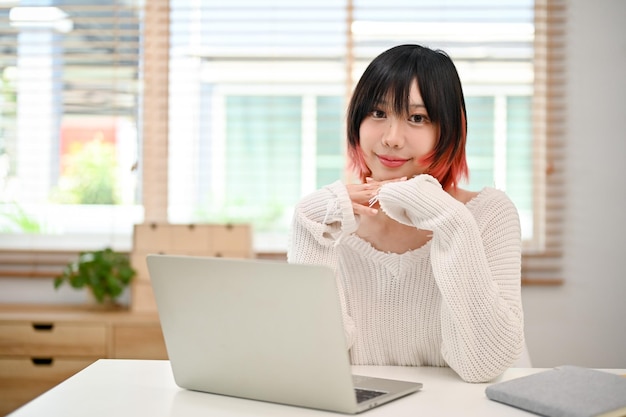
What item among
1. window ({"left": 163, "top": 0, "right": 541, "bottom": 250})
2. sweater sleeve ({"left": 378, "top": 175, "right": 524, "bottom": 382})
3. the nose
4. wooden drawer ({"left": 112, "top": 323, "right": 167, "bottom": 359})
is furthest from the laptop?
window ({"left": 163, "top": 0, "right": 541, "bottom": 250})

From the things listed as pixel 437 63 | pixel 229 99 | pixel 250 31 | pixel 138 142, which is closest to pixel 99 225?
pixel 138 142

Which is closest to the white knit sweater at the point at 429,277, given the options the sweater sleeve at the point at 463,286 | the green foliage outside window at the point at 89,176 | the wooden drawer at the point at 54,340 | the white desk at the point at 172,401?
the sweater sleeve at the point at 463,286

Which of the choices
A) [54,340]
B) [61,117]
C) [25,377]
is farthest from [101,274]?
[61,117]

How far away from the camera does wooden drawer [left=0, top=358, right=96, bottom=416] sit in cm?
275

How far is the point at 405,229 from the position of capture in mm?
1698

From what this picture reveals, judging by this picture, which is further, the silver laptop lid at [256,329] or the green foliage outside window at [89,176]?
the green foliage outside window at [89,176]

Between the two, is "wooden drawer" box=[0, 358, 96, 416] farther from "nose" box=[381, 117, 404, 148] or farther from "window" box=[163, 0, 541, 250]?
"nose" box=[381, 117, 404, 148]

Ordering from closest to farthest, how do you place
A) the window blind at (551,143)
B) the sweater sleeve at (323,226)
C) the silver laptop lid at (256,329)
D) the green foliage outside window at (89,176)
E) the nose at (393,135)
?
the silver laptop lid at (256,329) → the sweater sleeve at (323,226) → the nose at (393,135) → the window blind at (551,143) → the green foliage outside window at (89,176)

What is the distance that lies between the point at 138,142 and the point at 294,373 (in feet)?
7.57

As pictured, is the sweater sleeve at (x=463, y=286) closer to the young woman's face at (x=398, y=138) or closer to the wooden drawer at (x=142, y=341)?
the young woman's face at (x=398, y=138)

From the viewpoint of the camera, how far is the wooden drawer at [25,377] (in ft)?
9.01

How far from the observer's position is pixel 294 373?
3.38ft

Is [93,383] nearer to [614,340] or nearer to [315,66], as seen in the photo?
[315,66]

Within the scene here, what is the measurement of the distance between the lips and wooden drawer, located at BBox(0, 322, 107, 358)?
1509mm
